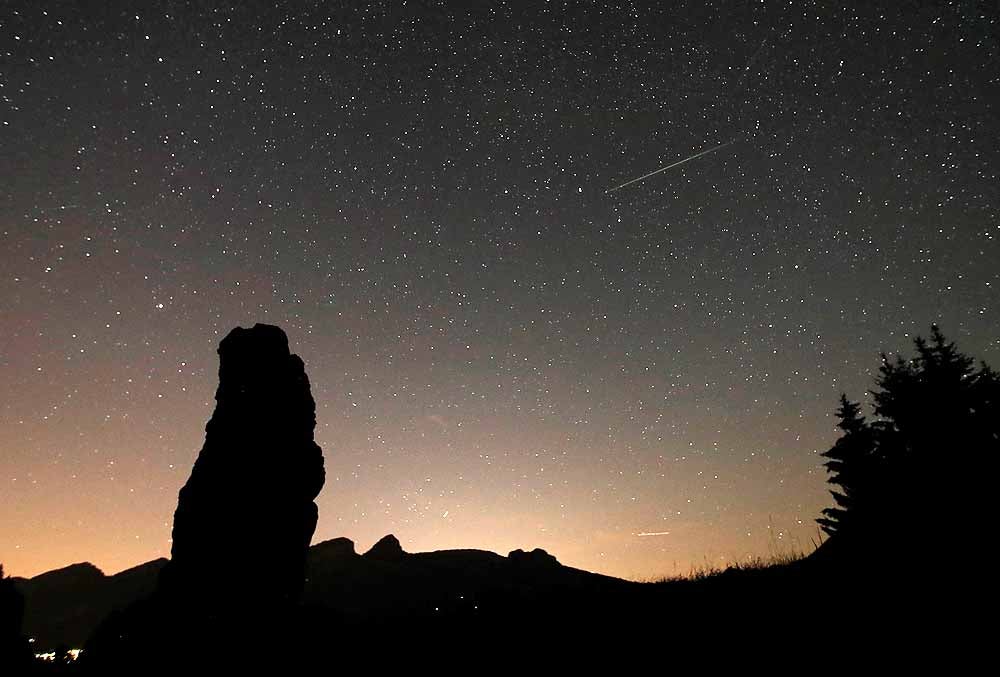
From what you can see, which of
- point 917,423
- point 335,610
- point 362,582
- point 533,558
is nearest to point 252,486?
point 335,610

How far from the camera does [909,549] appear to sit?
8.02 metres

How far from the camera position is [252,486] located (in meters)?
22.3

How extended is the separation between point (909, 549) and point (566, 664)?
525 cm

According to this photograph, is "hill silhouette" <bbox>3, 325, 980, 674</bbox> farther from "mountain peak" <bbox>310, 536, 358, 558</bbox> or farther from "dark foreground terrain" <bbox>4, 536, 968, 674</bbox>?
"mountain peak" <bbox>310, 536, 358, 558</bbox>

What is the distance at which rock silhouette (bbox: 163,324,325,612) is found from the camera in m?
21.0

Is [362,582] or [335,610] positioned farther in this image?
[362,582]

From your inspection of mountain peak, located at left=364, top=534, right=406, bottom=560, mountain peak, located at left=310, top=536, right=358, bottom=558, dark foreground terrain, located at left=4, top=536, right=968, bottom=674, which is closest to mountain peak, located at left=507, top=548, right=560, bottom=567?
mountain peak, located at left=364, top=534, right=406, bottom=560

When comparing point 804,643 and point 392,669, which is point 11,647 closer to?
point 392,669

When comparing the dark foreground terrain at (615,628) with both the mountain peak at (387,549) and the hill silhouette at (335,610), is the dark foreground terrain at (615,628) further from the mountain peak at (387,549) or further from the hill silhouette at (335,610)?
the mountain peak at (387,549)

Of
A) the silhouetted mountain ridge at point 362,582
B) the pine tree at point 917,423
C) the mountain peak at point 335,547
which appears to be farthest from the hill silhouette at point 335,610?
the mountain peak at point 335,547

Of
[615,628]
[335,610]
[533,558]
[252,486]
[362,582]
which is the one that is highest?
[533,558]

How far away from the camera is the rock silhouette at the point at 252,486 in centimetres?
2102

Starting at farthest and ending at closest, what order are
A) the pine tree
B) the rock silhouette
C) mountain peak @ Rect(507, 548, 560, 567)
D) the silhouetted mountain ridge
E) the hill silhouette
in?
mountain peak @ Rect(507, 548, 560, 567) → the silhouetted mountain ridge → the pine tree → the rock silhouette → the hill silhouette

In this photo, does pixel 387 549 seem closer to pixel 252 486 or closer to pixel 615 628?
pixel 252 486
